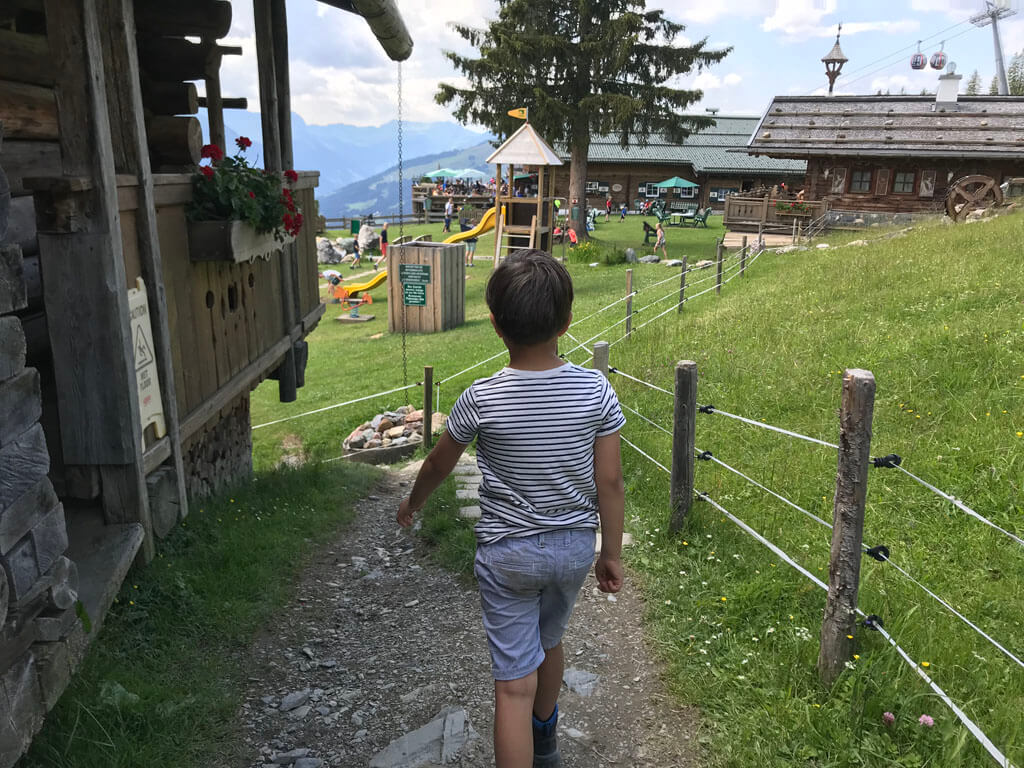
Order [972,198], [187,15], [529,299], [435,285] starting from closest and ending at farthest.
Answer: [529,299] < [187,15] < [435,285] < [972,198]

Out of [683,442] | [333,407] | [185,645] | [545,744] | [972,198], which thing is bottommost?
[333,407]

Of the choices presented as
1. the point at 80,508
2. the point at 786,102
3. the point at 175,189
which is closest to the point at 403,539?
the point at 80,508

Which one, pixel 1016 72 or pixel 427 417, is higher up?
pixel 1016 72

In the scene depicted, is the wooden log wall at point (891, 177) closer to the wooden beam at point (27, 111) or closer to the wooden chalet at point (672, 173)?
the wooden chalet at point (672, 173)

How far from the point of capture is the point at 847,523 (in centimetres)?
307

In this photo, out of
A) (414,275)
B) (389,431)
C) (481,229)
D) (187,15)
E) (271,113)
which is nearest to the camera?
(187,15)

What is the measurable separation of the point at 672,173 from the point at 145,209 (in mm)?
45074

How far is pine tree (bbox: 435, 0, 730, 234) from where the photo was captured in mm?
25094

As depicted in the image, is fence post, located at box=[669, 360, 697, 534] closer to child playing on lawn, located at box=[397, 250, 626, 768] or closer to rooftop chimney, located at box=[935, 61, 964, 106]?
child playing on lawn, located at box=[397, 250, 626, 768]

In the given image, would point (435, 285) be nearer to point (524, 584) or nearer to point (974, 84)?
point (524, 584)

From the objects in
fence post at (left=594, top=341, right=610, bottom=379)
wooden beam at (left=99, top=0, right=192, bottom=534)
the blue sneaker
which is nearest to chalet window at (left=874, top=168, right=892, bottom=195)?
fence post at (left=594, top=341, right=610, bottom=379)

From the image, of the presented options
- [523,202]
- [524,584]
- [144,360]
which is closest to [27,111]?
A: [144,360]

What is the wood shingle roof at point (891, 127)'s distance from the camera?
23.9 m

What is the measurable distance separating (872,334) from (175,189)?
643 centimetres
